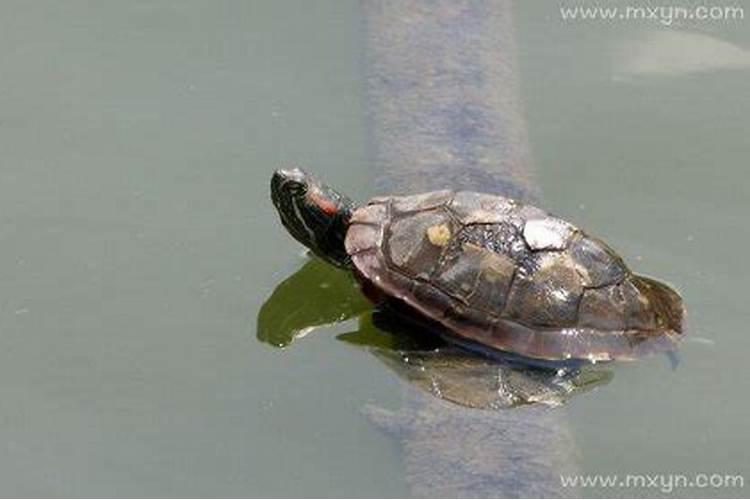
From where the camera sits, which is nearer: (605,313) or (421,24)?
(605,313)

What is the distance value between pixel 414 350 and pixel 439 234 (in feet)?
1.35

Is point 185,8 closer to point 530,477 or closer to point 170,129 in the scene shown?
point 170,129

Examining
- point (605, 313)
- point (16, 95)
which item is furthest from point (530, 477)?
point (16, 95)

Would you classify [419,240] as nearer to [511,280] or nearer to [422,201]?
[422,201]

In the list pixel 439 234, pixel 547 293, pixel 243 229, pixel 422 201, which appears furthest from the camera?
pixel 243 229

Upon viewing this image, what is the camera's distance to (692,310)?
18.0 feet

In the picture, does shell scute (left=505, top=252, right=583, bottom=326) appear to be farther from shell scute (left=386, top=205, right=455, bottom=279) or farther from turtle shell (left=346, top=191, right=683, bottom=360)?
shell scute (left=386, top=205, right=455, bottom=279)

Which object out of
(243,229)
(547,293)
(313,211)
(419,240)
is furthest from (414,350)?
(243,229)

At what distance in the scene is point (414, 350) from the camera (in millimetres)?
5391

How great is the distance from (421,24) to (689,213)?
1.46 metres

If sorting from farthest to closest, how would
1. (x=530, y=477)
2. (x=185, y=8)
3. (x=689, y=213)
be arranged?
1. (x=185, y=8)
2. (x=689, y=213)
3. (x=530, y=477)

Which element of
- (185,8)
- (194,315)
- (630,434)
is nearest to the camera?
(630,434)

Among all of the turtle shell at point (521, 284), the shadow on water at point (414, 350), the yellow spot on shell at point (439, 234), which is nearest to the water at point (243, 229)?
the shadow on water at point (414, 350)

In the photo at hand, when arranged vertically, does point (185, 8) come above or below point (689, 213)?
above
